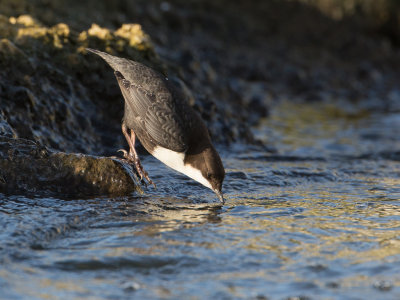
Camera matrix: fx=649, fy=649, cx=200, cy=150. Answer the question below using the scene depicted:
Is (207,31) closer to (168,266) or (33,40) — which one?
(33,40)

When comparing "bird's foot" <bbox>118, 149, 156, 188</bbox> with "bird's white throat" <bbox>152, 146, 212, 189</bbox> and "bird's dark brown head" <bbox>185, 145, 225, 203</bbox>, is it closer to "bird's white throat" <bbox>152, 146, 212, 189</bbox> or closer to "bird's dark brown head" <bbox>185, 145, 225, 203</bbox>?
"bird's white throat" <bbox>152, 146, 212, 189</bbox>

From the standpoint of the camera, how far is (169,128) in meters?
5.24

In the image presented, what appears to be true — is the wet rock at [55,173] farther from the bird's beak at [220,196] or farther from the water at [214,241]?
the bird's beak at [220,196]

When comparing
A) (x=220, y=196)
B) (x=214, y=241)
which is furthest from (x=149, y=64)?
(x=214, y=241)

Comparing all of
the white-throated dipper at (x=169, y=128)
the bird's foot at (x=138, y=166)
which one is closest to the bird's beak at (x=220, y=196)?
the white-throated dipper at (x=169, y=128)

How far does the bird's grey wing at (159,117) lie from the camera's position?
525 centimetres

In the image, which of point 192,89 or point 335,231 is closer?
point 335,231

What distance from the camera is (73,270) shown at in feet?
11.5

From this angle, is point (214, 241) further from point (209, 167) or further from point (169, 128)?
point (169, 128)

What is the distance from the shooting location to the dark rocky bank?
4949mm

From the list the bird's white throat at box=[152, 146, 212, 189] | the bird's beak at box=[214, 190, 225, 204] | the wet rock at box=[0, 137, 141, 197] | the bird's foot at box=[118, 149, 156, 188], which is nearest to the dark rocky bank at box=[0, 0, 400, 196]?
the wet rock at box=[0, 137, 141, 197]

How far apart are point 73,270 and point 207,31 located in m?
10.5

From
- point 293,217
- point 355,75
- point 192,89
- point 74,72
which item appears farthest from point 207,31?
point 293,217

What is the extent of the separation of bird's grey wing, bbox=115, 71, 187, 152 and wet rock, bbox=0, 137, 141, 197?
0.47m
